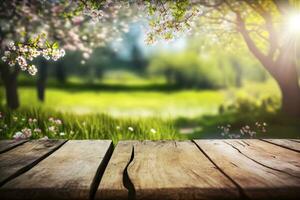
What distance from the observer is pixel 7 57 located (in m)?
4.84

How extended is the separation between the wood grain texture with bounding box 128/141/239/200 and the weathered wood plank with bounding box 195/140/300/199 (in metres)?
0.08

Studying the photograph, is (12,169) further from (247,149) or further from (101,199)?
(247,149)

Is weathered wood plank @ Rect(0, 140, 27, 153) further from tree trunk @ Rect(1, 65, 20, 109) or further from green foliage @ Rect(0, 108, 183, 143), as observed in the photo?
tree trunk @ Rect(1, 65, 20, 109)

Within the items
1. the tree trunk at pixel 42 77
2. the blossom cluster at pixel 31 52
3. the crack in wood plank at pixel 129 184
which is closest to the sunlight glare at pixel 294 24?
the blossom cluster at pixel 31 52

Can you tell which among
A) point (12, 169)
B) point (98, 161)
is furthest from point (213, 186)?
point (12, 169)

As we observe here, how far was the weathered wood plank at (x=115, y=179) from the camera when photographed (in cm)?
190

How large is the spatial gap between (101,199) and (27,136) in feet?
15.4

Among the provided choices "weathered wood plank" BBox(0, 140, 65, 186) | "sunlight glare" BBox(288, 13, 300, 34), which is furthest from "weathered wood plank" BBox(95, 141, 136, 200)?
"sunlight glare" BBox(288, 13, 300, 34)

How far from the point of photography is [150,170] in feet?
7.64

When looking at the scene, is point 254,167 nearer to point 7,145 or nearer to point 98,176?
point 98,176

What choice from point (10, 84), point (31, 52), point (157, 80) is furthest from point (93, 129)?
point (157, 80)

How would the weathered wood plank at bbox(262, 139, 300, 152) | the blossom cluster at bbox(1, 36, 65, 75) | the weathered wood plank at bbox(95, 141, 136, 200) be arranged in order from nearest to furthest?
the weathered wood plank at bbox(95, 141, 136, 200) < the weathered wood plank at bbox(262, 139, 300, 152) < the blossom cluster at bbox(1, 36, 65, 75)

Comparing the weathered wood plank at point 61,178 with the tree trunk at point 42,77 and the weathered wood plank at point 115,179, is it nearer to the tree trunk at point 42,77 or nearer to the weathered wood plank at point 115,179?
the weathered wood plank at point 115,179

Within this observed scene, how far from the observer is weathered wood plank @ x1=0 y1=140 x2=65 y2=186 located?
2.31 m
